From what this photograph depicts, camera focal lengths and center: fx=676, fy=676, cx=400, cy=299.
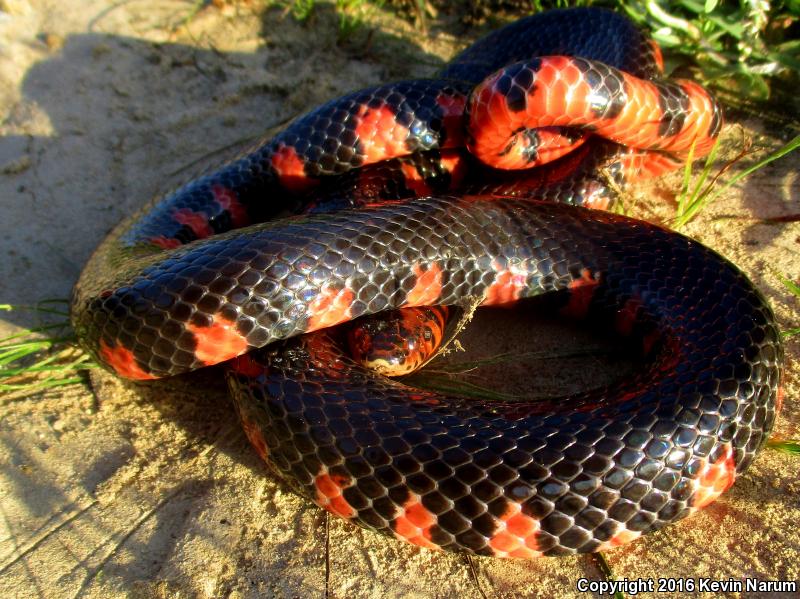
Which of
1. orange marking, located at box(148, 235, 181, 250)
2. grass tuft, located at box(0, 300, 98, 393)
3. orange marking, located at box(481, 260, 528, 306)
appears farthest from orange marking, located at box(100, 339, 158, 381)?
orange marking, located at box(481, 260, 528, 306)

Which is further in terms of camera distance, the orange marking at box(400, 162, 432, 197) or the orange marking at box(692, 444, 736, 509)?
the orange marking at box(400, 162, 432, 197)

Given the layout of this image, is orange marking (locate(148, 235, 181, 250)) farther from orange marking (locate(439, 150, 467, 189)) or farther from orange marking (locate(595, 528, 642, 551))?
orange marking (locate(595, 528, 642, 551))

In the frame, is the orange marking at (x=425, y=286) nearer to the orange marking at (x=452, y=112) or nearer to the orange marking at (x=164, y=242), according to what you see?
the orange marking at (x=452, y=112)

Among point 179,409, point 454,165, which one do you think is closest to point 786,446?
point 454,165

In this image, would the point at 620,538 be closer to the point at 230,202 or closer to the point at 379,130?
the point at 379,130

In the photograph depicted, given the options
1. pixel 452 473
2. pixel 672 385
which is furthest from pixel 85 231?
pixel 672 385

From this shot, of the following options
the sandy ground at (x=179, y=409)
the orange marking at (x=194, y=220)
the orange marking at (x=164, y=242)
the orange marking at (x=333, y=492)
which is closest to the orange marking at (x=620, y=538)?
the sandy ground at (x=179, y=409)

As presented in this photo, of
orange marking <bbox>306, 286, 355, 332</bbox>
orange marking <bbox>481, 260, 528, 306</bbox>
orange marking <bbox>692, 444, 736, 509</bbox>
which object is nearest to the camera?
orange marking <bbox>692, 444, 736, 509</bbox>
